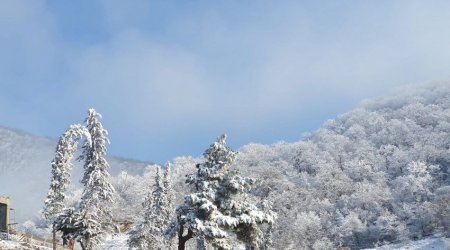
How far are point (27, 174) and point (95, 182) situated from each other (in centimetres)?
14948

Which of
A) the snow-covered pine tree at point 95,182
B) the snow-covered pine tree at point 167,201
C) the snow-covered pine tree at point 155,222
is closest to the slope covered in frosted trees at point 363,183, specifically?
the snow-covered pine tree at point 167,201

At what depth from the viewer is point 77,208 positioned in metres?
33.2

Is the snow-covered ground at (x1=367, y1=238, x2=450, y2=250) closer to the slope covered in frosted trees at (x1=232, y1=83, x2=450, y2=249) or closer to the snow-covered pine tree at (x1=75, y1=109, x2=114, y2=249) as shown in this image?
the slope covered in frosted trees at (x1=232, y1=83, x2=450, y2=249)

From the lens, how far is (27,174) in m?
174

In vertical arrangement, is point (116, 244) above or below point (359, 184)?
below

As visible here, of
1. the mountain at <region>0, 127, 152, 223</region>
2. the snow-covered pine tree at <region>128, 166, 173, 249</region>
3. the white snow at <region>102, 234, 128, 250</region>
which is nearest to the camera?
the snow-covered pine tree at <region>128, 166, 173, 249</region>

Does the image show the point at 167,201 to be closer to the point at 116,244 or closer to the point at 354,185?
the point at 116,244

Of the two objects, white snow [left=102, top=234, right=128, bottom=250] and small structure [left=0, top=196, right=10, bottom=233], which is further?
white snow [left=102, top=234, right=128, bottom=250]

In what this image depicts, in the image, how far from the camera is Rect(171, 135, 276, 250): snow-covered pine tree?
2555 cm

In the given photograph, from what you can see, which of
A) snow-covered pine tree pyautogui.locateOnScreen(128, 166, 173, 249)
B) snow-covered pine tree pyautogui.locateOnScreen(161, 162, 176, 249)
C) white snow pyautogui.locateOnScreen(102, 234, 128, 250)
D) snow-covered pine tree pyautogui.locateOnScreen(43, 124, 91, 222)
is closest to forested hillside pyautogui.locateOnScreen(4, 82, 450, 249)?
white snow pyautogui.locateOnScreen(102, 234, 128, 250)

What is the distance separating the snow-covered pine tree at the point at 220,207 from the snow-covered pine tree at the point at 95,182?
27.7ft

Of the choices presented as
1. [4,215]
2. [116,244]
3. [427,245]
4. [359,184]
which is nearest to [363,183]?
[359,184]

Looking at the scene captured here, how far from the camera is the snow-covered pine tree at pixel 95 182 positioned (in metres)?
33.2

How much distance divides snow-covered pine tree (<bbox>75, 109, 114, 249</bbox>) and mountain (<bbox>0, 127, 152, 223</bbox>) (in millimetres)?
116577
